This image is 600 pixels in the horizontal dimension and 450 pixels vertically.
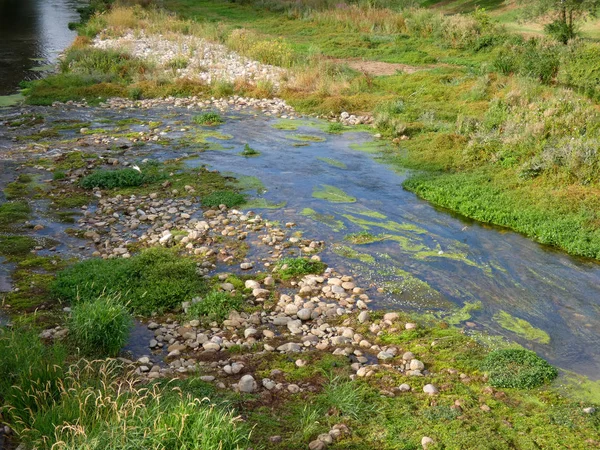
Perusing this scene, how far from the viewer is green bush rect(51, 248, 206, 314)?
771cm

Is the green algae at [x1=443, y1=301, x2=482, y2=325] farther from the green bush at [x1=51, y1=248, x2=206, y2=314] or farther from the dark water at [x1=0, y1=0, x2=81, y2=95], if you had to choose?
the dark water at [x1=0, y1=0, x2=81, y2=95]

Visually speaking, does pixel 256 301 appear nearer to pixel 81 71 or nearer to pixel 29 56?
pixel 81 71

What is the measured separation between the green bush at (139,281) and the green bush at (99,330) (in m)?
0.80

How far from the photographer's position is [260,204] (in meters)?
11.3

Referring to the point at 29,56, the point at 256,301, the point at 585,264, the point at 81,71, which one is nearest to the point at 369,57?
the point at 81,71

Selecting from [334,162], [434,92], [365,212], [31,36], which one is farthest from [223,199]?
[31,36]

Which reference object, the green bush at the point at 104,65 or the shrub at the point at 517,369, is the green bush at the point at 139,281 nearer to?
the shrub at the point at 517,369

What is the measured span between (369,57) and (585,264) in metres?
16.1

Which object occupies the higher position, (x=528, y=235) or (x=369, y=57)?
(x=369, y=57)

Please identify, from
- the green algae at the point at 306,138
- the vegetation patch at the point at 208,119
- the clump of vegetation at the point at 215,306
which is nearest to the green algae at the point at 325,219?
the clump of vegetation at the point at 215,306

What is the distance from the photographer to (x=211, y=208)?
10977 mm

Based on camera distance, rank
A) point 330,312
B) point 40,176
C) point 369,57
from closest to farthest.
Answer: point 330,312 < point 40,176 < point 369,57

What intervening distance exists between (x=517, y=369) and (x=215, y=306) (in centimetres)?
353

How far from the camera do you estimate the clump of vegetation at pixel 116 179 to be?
11.8 metres
